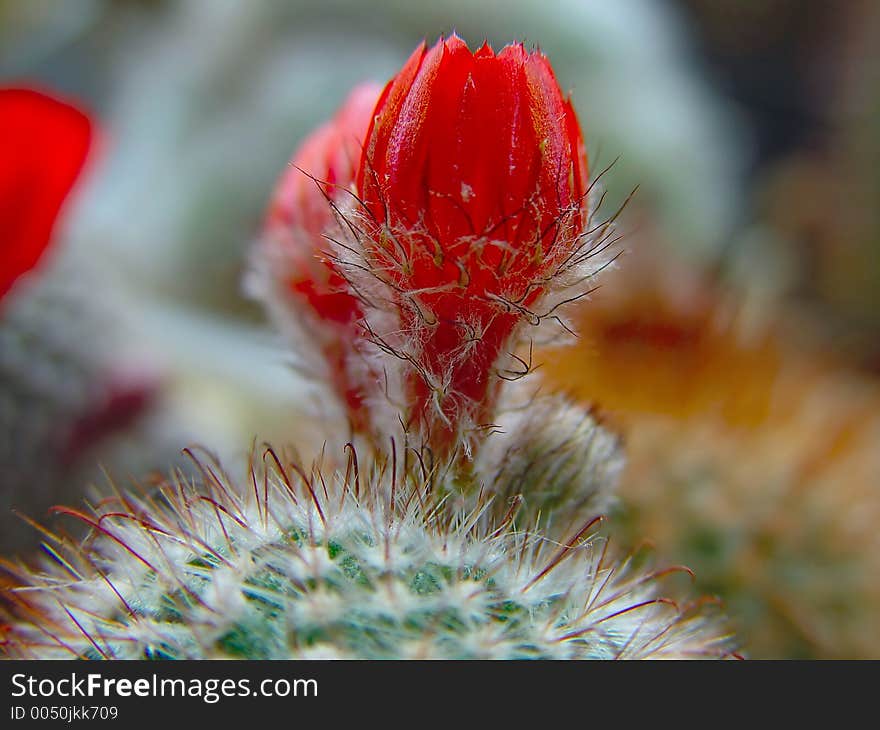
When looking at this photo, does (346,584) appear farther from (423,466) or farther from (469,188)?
(469,188)

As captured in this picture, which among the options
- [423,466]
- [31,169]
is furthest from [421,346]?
[31,169]

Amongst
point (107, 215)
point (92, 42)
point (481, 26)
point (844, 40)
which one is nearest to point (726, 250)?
point (481, 26)

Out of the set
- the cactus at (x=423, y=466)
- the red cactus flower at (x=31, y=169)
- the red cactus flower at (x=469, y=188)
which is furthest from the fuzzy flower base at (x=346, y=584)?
the red cactus flower at (x=31, y=169)

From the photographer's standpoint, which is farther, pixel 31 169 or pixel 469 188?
pixel 31 169

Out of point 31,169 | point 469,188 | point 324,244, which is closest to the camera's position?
point 469,188

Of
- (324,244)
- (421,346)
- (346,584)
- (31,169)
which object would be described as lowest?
(346,584)

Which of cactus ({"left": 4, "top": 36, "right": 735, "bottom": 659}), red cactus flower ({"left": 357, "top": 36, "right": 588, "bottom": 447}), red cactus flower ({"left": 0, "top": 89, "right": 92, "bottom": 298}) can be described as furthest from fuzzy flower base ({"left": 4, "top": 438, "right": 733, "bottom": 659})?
red cactus flower ({"left": 0, "top": 89, "right": 92, "bottom": 298})

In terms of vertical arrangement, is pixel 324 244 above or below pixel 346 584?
above
